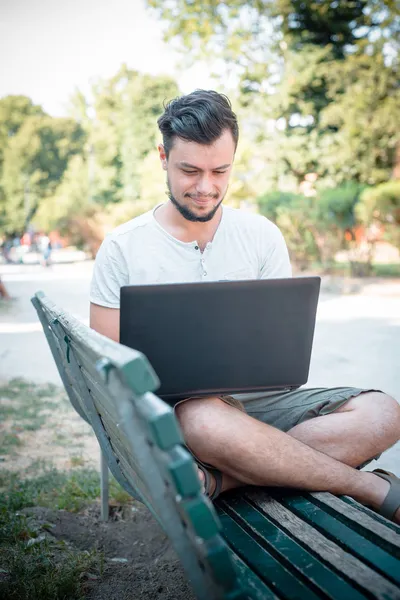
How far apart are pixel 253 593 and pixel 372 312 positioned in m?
8.28

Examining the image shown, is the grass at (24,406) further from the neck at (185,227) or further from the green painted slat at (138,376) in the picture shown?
the green painted slat at (138,376)

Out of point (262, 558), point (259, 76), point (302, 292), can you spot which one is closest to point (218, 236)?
point (302, 292)

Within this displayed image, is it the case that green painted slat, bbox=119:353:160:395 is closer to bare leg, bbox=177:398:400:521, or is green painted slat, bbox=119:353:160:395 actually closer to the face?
bare leg, bbox=177:398:400:521

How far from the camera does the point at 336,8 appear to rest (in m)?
22.3

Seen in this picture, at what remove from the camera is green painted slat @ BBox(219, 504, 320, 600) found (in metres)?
1.44

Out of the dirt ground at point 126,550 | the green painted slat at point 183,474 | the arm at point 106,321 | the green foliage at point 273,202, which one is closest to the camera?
the green painted slat at point 183,474

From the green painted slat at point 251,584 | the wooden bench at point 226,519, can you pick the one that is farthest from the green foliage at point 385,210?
the green painted slat at point 251,584

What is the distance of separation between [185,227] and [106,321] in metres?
0.57

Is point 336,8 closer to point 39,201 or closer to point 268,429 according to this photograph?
point 268,429

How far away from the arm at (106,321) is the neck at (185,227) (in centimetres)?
46

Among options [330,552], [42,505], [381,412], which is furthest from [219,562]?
[42,505]

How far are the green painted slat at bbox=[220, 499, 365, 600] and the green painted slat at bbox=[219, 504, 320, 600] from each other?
2 centimetres

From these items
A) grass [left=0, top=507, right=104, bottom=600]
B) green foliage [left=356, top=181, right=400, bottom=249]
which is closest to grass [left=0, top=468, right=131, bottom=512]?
grass [left=0, top=507, right=104, bottom=600]

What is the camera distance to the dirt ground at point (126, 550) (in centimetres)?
232
